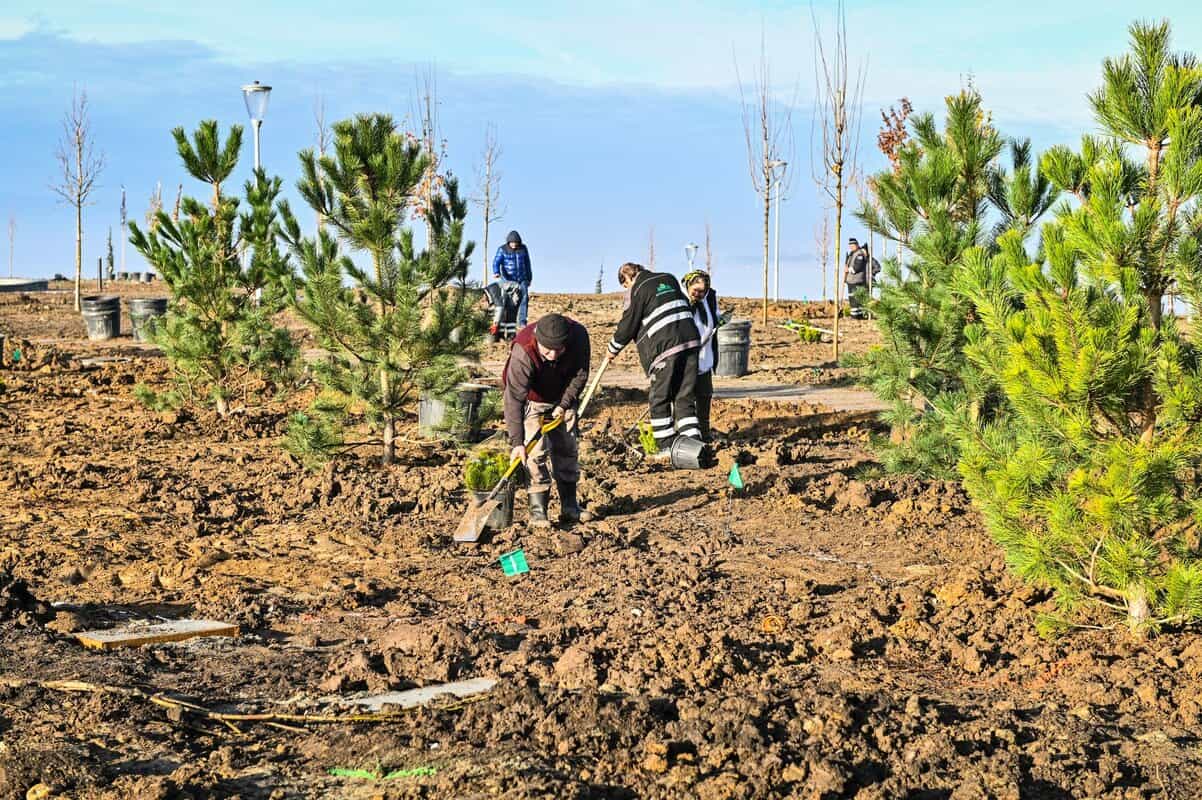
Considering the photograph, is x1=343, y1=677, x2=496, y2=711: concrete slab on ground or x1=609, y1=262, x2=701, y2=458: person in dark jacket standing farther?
x1=609, y1=262, x2=701, y2=458: person in dark jacket standing

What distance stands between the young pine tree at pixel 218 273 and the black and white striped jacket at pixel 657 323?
3.65 meters

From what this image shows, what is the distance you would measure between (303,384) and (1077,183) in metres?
9.47

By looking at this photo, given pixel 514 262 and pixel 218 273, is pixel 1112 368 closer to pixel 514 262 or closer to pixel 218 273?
pixel 218 273

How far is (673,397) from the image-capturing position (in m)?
11.1

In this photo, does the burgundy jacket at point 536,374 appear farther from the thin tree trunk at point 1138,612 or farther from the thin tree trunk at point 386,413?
the thin tree trunk at point 1138,612

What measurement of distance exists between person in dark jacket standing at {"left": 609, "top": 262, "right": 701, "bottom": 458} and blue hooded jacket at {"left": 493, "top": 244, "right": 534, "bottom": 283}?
954 cm

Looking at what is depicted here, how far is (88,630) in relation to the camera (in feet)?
20.9

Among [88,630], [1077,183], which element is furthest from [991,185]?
[88,630]

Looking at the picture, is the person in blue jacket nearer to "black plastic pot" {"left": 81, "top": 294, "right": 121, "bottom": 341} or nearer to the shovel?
"black plastic pot" {"left": 81, "top": 294, "right": 121, "bottom": 341}

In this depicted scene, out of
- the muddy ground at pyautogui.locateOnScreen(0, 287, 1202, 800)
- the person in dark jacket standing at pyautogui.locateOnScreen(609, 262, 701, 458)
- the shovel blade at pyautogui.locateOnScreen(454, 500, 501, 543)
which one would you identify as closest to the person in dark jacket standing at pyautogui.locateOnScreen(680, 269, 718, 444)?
the person in dark jacket standing at pyautogui.locateOnScreen(609, 262, 701, 458)

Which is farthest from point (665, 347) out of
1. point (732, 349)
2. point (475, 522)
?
point (732, 349)

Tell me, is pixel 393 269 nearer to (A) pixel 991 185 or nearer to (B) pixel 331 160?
(B) pixel 331 160

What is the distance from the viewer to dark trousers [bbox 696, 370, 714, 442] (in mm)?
11305

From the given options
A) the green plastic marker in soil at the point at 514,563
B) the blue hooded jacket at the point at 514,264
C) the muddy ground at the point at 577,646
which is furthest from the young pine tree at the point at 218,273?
the blue hooded jacket at the point at 514,264
